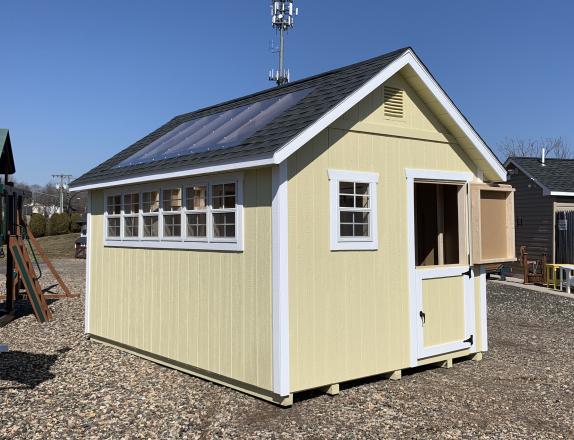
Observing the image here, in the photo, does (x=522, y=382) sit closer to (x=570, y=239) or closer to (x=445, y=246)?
(x=445, y=246)

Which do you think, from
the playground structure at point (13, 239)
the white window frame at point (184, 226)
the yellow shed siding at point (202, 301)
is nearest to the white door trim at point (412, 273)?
the yellow shed siding at point (202, 301)

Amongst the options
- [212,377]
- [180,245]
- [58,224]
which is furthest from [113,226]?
[58,224]

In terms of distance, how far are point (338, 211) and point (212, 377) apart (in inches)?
97.1

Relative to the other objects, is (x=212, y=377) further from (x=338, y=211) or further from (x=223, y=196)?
(x=338, y=211)

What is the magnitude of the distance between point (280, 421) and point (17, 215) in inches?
348

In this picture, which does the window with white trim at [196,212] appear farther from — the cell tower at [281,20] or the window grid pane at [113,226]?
the cell tower at [281,20]

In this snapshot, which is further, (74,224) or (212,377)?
(74,224)

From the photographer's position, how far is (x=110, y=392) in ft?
21.4

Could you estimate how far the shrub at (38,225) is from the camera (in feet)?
129

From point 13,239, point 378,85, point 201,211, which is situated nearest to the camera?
point 378,85

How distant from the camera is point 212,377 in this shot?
22.6ft

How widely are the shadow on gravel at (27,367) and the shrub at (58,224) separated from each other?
34153 millimetres

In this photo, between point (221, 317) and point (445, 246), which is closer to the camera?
point (221, 317)

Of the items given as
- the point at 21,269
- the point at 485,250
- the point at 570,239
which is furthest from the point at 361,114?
the point at 570,239
